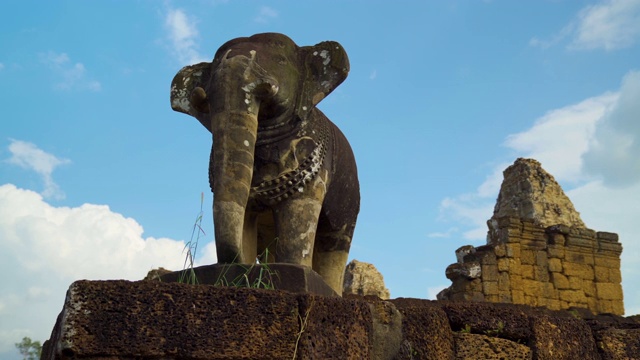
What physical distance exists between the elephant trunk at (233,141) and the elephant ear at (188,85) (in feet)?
1.10

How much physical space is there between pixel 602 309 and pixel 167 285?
14.2m

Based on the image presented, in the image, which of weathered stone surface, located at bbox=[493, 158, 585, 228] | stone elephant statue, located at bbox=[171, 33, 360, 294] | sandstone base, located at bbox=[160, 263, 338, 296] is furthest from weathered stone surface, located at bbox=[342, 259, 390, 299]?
sandstone base, located at bbox=[160, 263, 338, 296]

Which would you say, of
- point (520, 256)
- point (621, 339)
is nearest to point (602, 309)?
point (520, 256)

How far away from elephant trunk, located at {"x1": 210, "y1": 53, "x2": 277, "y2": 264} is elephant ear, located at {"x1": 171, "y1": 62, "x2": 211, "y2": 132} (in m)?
0.33

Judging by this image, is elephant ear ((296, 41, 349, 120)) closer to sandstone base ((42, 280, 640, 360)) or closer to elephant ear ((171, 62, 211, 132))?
elephant ear ((171, 62, 211, 132))

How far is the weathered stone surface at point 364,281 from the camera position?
1302 centimetres

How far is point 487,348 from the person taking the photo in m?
4.18

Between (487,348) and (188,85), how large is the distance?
2311 mm

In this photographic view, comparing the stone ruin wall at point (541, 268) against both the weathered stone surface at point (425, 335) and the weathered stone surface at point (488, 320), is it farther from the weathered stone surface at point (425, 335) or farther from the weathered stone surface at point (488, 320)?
the weathered stone surface at point (425, 335)

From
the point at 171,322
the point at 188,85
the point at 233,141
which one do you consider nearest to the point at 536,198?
the point at 188,85

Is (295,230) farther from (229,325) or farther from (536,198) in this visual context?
(536,198)

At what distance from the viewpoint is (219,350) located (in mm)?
3135

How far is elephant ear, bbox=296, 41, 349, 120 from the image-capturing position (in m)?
4.68

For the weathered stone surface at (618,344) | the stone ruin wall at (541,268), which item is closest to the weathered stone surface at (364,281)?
the stone ruin wall at (541,268)
